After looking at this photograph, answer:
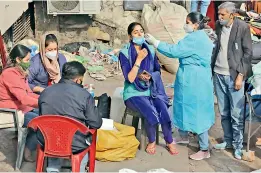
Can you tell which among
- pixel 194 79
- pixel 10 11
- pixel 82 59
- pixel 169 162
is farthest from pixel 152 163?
pixel 10 11

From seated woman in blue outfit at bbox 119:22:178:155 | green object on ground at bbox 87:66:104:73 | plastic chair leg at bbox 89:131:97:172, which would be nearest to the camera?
plastic chair leg at bbox 89:131:97:172

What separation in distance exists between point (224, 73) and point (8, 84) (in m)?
2.19

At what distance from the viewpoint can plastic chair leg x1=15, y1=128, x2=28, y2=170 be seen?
5.25 meters

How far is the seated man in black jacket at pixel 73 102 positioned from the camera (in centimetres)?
469

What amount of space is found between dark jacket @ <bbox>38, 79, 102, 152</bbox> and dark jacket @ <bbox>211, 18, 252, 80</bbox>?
168cm

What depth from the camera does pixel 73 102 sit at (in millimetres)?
4680

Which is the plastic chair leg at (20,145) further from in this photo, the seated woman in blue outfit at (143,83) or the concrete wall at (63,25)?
the concrete wall at (63,25)

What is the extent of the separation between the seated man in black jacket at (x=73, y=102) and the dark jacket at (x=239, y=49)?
167cm

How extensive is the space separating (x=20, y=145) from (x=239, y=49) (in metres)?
2.38

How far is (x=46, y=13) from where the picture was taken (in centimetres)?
955

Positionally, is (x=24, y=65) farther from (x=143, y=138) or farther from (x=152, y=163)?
(x=152, y=163)

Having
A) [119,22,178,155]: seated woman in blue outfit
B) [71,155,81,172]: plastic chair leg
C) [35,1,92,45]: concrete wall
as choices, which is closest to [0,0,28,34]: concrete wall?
[35,1,92,45]: concrete wall

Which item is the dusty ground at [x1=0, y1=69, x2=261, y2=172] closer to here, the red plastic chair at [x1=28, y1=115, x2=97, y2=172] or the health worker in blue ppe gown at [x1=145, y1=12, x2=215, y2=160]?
the health worker in blue ppe gown at [x1=145, y1=12, x2=215, y2=160]

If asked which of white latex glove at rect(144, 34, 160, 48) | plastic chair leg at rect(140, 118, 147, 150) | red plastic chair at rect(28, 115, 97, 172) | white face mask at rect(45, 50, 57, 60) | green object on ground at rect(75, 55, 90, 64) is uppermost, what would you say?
white latex glove at rect(144, 34, 160, 48)
